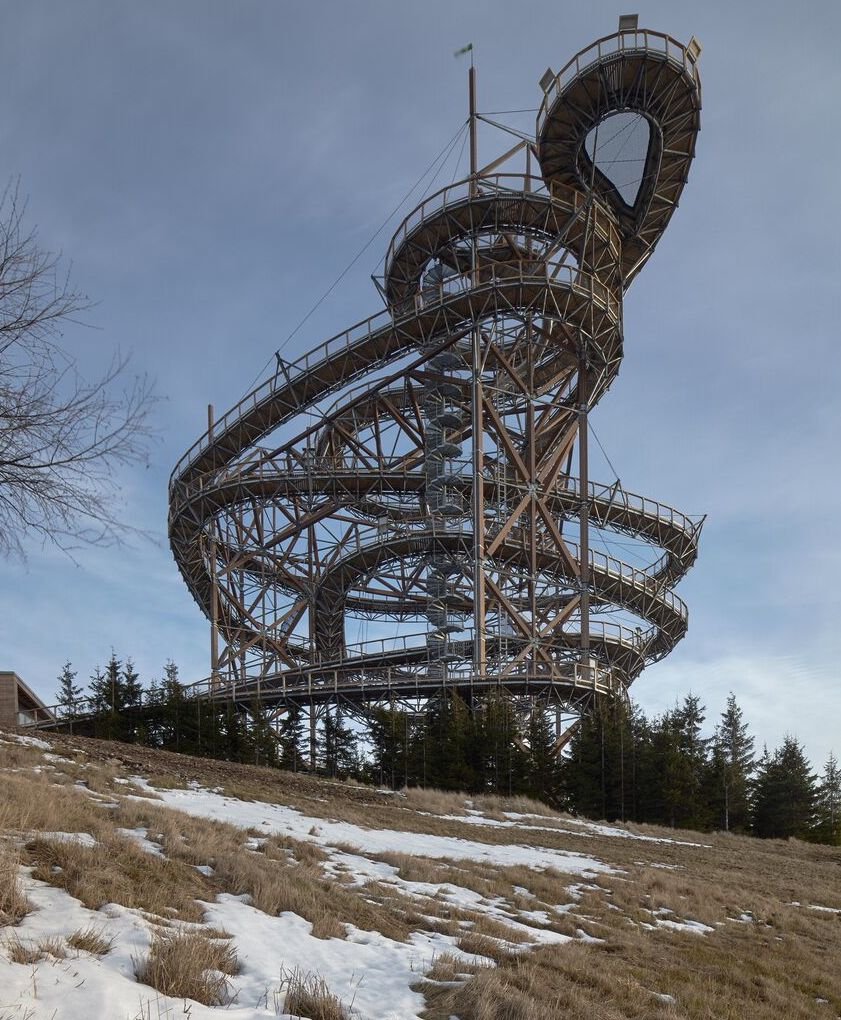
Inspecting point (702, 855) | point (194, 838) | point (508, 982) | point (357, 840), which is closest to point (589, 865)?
point (357, 840)

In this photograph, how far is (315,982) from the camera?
7.07 meters

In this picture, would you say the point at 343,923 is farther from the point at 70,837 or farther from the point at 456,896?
the point at 456,896

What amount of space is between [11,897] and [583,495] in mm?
42625

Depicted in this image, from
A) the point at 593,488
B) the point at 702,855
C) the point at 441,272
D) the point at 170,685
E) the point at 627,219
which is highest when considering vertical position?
the point at 627,219

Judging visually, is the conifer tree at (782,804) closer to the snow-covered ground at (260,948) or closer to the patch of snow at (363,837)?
the patch of snow at (363,837)

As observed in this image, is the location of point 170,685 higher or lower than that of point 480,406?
lower

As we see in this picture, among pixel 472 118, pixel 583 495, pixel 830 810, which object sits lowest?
pixel 830 810

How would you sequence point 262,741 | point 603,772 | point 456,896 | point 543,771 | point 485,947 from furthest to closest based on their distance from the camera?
point 262,741 < point 543,771 < point 603,772 < point 456,896 < point 485,947

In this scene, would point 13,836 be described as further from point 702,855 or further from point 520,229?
point 520,229

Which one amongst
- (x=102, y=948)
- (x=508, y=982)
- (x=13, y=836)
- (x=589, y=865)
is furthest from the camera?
(x=589, y=865)

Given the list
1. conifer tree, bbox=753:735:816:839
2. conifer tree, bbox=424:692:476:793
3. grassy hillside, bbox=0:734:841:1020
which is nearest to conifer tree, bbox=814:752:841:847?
conifer tree, bbox=753:735:816:839

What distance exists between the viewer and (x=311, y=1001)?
664cm

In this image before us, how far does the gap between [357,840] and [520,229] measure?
3775cm

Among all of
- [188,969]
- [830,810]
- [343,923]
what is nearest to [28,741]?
[343,923]
